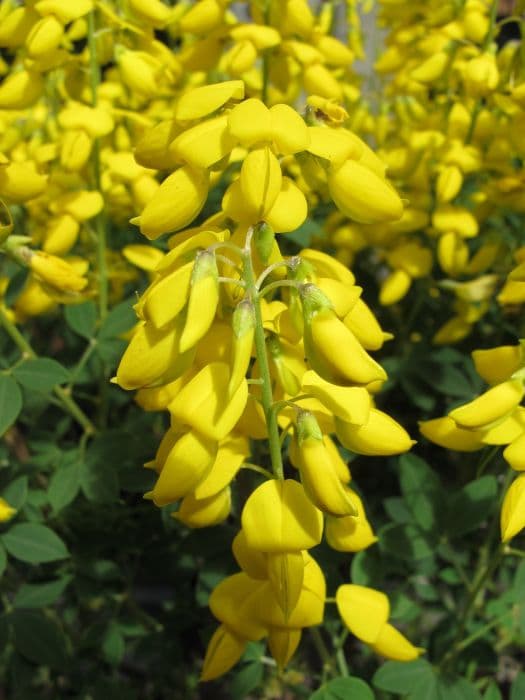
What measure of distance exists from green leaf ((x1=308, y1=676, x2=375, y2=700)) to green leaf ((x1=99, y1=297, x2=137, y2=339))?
0.70 m

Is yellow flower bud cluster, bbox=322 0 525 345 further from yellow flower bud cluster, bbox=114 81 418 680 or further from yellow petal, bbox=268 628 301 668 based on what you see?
yellow petal, bbox=268 628 301 668

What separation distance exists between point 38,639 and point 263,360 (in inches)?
35.3

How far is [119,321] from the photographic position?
150 cm

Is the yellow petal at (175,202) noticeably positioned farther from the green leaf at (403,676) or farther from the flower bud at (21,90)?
the green leaf at (403,676)

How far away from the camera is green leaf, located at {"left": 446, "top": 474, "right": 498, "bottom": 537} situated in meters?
1.35

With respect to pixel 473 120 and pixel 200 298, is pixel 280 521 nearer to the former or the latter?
pixel 200 298

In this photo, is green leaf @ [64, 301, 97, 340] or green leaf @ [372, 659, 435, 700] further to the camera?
green leaf @ [64, 301, 97, 340]

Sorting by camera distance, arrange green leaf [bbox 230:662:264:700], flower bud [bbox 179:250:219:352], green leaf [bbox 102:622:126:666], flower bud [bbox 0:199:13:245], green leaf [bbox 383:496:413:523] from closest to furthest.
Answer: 1. flower bud [bbox 179:250:219:352]
2. flower bud [bbox 0:199:13:245]
3. green leaf [bbox 230:662:264:700]
4. green leaf [bbox 383:496:413:523]
5. green leaf [bbox 102:622:126:666]

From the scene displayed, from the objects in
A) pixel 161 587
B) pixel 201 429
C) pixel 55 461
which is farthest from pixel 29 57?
pixel 161 587

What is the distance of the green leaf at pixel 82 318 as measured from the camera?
5.01 ft

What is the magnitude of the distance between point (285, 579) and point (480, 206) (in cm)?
104

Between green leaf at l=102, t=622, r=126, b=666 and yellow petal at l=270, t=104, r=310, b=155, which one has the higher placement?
yellow petal at l=270, t=104, r=310, b=155

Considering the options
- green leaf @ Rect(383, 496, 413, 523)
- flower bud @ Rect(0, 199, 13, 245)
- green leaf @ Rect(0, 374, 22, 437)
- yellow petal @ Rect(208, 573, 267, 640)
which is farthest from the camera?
green leaf @ Rect(383, 496, 413, 523)

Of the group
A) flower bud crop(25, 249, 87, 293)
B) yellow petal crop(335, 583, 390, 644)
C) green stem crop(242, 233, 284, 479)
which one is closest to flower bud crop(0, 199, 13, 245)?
flower bud crop(25, 249, 87, 293)
